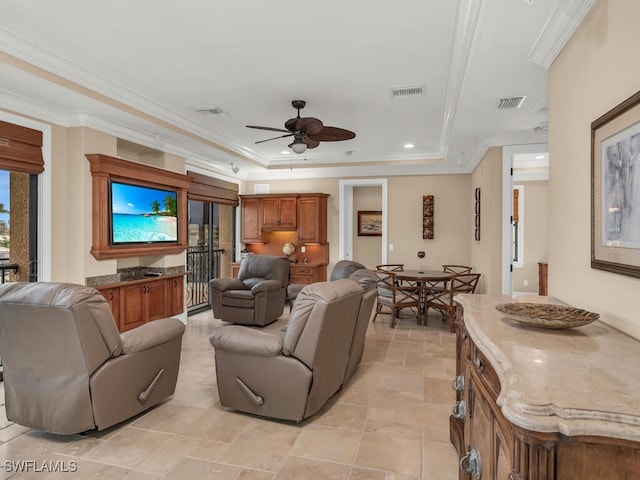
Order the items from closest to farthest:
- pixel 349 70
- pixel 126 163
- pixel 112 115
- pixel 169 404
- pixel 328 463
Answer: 1. pixel 328 463
2. pixel 169 404
3. pixel 349 70
4. pixel 112 115
5. pixel 126 163

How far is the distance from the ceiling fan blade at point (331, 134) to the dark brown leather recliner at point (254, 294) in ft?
7.40

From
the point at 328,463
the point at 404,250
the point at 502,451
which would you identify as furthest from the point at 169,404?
the point at 404,250

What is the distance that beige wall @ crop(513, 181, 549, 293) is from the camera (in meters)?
7.73

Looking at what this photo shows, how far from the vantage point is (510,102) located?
12.2ft

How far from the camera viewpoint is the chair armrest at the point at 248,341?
8.88 ft

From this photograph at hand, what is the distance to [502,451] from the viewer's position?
3.90ft

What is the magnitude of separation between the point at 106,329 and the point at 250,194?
588cm

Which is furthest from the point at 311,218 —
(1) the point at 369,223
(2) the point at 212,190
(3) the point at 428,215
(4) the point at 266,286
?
(4) the point at 266,286

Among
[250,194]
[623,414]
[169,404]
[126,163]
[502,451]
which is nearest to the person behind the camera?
[623,414]

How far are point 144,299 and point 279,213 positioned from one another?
11.1 feet

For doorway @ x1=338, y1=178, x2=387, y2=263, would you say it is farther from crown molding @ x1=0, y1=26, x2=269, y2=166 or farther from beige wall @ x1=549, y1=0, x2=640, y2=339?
beige wall @ x1=549, y1=0, x2=640, y2=339

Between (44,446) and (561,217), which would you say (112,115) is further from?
(561,217)

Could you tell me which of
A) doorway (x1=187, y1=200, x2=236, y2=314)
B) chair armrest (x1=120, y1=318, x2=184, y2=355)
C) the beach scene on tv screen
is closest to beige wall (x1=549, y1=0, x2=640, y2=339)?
chair armrest (x1=120, y1=318, x2=184, y2=355)

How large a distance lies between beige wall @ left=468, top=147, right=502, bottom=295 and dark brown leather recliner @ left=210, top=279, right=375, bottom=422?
289cm
